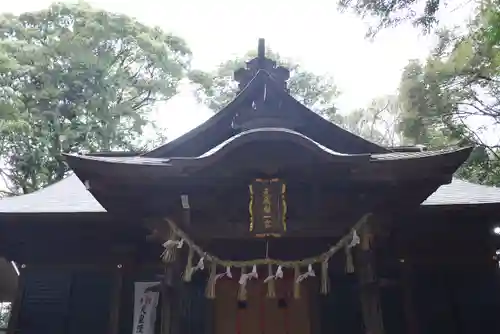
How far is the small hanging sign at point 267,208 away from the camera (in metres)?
5.48

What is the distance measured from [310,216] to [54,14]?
19170mm

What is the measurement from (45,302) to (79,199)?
166 cm

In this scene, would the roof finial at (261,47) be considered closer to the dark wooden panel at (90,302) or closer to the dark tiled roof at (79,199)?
the dark tiled roof at (79,199)

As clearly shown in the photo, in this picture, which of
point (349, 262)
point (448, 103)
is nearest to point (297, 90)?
point (448, 103)

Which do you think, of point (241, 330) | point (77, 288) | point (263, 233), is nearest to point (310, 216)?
point (263, 233)

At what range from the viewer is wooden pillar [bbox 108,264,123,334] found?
6484 millimetres

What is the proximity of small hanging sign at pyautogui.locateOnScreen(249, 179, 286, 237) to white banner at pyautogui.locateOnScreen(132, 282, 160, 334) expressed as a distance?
2052 mm

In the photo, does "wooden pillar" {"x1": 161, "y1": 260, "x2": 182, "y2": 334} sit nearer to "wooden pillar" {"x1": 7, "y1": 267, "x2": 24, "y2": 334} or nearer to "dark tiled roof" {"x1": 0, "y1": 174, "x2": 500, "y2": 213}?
"dark tiled roof" {"x1": 0, "y1": 174, "x2": 500, "y2": 213}

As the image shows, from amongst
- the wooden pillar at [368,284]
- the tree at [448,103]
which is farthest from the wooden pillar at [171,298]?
the tree at [448,103]

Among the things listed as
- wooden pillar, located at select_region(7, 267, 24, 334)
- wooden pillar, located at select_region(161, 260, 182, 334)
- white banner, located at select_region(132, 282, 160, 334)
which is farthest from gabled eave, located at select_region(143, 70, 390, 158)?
wooden pillar, located at select_region(7, 267, 24, 334)

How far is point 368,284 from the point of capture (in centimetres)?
532

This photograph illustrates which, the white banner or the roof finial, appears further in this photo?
the roof finial

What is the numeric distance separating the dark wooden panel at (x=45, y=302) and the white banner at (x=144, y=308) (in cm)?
108

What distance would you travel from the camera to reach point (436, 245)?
675cm
